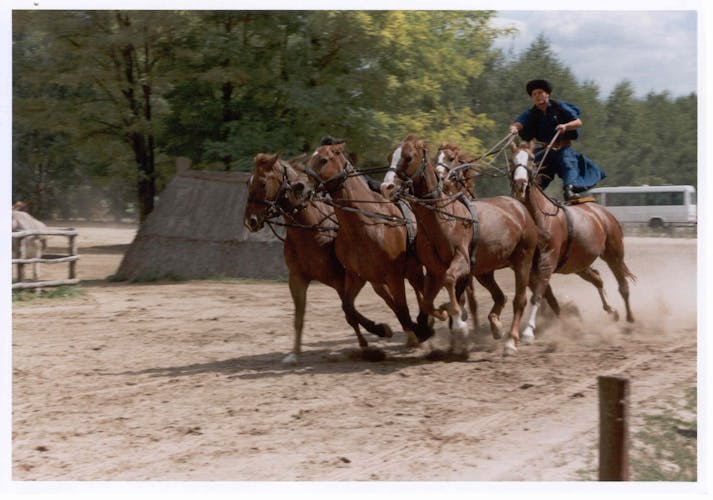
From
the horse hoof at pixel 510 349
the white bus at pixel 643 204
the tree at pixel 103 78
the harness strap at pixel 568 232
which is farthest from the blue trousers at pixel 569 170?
the tree at pixel 103 78

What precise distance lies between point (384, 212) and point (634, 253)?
32.8ft

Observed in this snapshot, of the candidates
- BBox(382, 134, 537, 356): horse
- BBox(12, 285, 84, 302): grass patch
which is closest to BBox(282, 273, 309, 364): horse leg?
BBox(382, 134, 537, 356): horse

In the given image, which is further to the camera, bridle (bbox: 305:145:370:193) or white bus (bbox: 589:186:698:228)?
white bus (bbox: 589:186:698:228)

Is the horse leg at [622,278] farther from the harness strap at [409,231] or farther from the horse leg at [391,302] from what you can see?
the harness strap at [409,231]

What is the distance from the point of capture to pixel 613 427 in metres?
5.09

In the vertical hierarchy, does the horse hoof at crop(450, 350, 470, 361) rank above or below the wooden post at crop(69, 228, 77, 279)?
below

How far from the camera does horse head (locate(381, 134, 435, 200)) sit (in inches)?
357

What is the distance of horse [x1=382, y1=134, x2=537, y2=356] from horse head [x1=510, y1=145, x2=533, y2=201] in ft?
1.04

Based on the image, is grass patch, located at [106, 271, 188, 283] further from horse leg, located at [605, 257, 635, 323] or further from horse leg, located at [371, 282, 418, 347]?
horse leg, located at [605, 257, 635, 323]

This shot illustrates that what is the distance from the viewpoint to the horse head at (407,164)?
9062 mm

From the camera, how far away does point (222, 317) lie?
13.9m

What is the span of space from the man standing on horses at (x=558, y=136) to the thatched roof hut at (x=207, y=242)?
27.9 ft

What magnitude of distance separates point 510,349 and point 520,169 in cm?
200

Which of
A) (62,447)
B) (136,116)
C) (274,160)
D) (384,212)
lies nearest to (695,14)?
(384,212)
